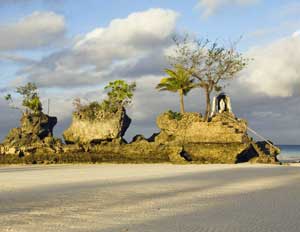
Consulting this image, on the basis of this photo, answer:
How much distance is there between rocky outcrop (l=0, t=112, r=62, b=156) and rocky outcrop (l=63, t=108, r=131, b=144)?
2.48 m

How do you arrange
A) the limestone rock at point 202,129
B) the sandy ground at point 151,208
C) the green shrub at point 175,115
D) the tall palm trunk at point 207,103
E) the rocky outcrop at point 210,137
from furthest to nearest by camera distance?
the green shrub at point 175,115 → the tall palm trunk at point 207,103 → the limestone rock at point 202,129 → the rocky outcrop at point 210,137 → the sandy ground at point 151,208

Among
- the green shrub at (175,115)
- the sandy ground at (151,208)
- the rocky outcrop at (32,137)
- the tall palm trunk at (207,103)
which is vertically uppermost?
the tall palm trunk at (207,103)

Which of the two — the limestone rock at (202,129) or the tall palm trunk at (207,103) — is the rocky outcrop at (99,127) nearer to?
the limestone rock at (202,129)

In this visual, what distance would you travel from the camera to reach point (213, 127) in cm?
3391

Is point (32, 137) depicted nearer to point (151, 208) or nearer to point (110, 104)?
point (110, 104)

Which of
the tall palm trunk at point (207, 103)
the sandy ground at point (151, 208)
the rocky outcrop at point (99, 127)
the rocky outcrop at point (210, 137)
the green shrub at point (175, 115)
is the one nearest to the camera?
the sandy ground at point (151, 208)

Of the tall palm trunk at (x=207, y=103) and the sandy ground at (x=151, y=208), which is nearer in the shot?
the sandy ground at (x=151, y=208)

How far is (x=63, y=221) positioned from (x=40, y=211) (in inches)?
59.2

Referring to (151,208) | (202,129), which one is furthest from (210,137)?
(151,208)

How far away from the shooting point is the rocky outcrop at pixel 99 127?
124 ft

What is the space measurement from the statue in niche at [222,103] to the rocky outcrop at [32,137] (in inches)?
575

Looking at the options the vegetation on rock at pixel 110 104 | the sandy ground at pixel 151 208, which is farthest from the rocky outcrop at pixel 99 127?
the sandy ground at pixel 151 208

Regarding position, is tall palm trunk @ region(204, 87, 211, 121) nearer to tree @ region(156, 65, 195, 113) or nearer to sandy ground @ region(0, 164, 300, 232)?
tree @ region(156, 65, 195, 113)

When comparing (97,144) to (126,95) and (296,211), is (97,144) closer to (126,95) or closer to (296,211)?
(126,95)
